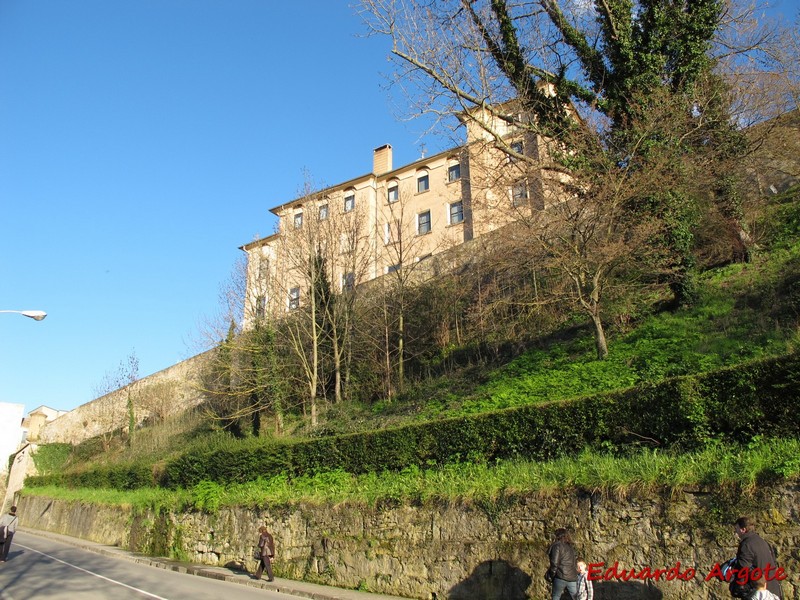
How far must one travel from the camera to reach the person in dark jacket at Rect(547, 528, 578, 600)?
7.89m

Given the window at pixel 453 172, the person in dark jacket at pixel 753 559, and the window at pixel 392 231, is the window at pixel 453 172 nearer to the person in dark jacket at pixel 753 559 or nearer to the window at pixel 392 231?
the window at pixel 392 231

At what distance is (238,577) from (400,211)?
898 inches

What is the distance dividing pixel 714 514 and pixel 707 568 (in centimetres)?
69

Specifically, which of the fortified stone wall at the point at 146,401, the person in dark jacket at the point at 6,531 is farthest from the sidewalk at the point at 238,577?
the fortified stone wall at the point at 146,401

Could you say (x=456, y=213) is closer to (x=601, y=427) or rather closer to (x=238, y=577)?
(x=238, y=577)

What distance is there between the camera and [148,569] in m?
16.4

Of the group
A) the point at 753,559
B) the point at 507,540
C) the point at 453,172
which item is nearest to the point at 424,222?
the point at 453,172

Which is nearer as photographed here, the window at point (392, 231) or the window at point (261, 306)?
the window at point (392, 231)

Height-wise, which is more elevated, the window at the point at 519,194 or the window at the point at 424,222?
the window at the point at 424,222

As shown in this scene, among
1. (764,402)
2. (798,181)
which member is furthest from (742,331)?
(798,181)

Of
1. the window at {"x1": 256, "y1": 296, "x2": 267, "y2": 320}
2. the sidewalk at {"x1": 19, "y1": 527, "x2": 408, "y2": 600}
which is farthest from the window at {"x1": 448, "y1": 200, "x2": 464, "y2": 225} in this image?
the sidewalk at {"x1": 19, "y1": 527, "x2": 408, "y2": 600}

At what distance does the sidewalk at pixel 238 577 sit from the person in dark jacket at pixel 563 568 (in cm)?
420

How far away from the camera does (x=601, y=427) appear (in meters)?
10.1

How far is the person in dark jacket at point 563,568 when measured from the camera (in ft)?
25.9
